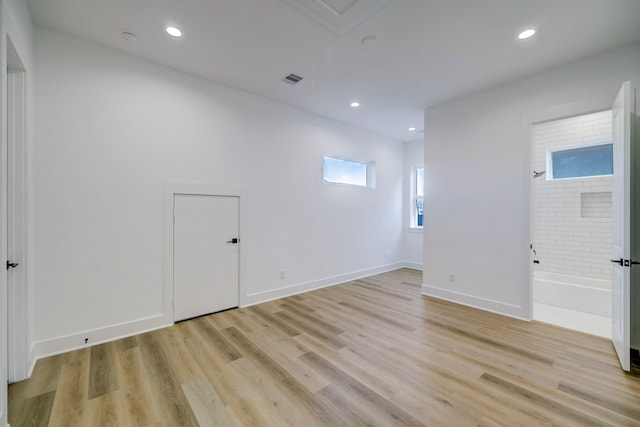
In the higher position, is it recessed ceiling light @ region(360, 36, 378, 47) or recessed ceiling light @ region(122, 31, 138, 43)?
recessed ceiling light @ region(122, 31, 138, 43)

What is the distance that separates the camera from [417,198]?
22.0 ft

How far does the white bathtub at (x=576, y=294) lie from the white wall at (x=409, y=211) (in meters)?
2.50

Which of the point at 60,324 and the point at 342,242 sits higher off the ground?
the point at 342,242

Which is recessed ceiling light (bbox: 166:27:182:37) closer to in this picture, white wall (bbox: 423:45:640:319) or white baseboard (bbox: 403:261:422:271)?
white wall (bbox: 423:45:640:319)

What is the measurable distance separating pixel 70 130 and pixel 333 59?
114 inches

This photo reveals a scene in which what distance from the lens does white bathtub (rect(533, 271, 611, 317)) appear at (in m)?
3.70

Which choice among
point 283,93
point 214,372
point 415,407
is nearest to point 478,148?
point 283,93

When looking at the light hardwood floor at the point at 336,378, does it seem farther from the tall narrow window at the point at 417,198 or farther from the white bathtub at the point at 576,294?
the tall narrow window at the point at 417,198

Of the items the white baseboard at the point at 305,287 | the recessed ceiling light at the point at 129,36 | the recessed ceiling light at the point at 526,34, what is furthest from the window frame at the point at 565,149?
the recessed ceiling light at the point at 129,36

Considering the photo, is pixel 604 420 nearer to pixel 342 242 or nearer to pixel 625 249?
pixel 625 249

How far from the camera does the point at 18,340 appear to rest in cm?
219

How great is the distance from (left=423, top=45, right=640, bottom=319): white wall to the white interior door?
10.4ft

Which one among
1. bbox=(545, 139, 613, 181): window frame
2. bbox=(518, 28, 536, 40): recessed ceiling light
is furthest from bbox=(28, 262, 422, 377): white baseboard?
bbox=(545, 139, 613, 181): window frame

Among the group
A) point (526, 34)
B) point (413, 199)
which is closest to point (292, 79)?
point (526, 34)
